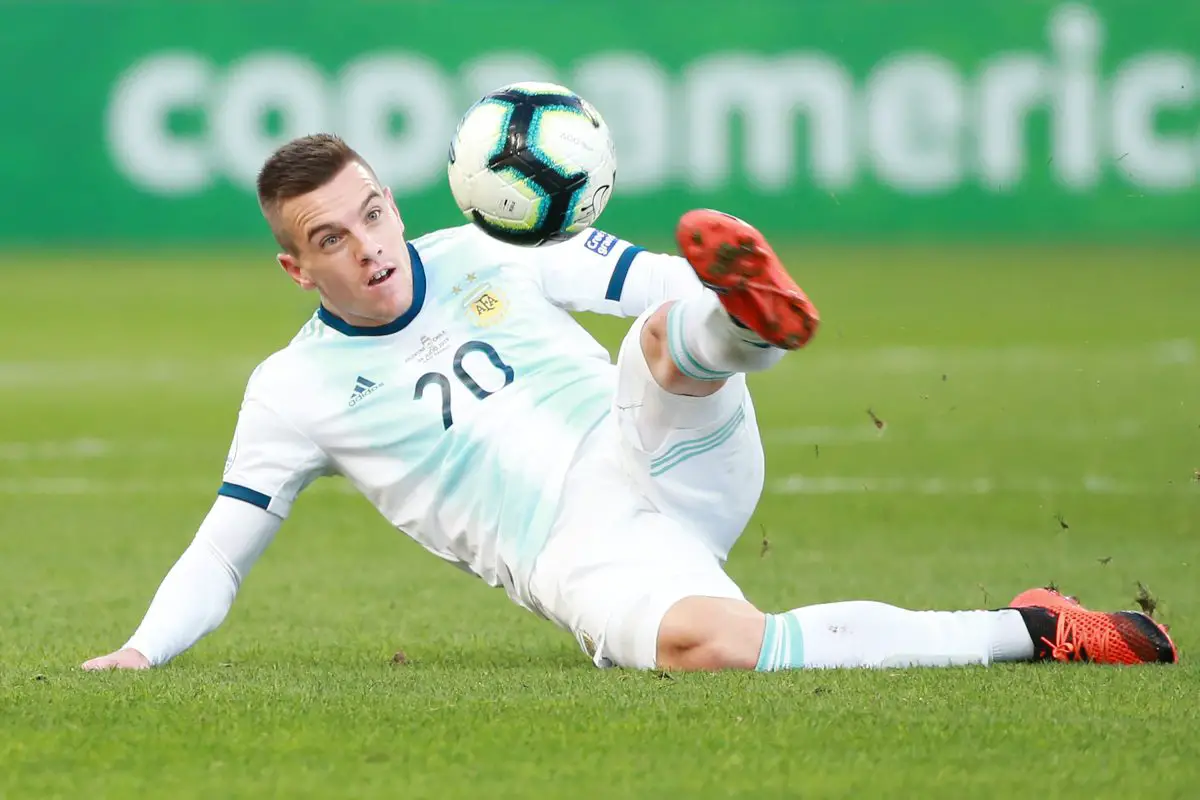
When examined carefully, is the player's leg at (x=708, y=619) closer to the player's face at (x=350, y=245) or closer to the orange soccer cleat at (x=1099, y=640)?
the orange soccer cleat at (x=1099, y=640)

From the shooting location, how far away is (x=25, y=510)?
8.31 m

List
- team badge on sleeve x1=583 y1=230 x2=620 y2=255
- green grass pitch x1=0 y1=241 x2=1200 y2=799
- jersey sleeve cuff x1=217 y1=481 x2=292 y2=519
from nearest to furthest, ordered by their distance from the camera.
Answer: green grass pitch x1=0 y1=241 x2=1200 y2=799, jersey sleeve cuff x1=217 y1=481 x2=292 y2=519, team badge on sleeve x1=583 y1=230 x2=620 y2=255

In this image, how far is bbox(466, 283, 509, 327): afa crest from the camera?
506cm

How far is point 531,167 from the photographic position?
4.67 meters

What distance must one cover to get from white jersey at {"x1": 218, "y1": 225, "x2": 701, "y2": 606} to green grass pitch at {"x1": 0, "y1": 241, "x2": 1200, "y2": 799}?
15.6 inches

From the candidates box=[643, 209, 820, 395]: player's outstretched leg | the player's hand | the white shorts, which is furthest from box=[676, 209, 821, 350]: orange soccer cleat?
the player's hand

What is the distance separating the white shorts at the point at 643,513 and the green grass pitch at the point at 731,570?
0.57 feet

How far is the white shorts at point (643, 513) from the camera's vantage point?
15.0 feet

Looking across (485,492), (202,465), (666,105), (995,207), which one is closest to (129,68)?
(666,105)

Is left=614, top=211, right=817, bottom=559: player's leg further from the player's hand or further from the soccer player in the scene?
the player's hand

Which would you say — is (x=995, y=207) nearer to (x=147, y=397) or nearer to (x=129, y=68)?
(x=129, y=68)

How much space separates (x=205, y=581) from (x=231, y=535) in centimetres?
14

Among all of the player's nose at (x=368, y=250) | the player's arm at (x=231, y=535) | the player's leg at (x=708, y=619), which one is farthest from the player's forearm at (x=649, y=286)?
the player's arm at (x=231, y=535)

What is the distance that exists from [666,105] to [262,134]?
3670mm
